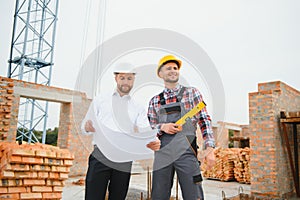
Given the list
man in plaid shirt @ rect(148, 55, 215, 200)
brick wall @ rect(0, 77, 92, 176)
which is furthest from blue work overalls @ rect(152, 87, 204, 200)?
brick wall @ rect(0, 77, 92, 176)

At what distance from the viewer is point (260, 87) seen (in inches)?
225

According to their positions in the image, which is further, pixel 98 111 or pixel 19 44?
pixel 19 44

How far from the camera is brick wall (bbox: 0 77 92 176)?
18.6ft

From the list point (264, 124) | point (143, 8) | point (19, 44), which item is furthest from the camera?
point (19, 44)

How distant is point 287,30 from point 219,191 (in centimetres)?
403

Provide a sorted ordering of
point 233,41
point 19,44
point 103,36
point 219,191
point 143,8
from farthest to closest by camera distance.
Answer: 1. point 19,44
2. point 219,191
3. point 233,41
4. point 143,8
5. point 103,36

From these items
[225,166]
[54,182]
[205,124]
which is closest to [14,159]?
[54,182]

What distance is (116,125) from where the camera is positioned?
7.02ft

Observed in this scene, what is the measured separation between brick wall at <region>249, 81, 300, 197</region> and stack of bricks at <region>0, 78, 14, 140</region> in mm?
5274

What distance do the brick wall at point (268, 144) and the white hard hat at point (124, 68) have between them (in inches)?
169

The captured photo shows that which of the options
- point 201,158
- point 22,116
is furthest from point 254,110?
point 22,116

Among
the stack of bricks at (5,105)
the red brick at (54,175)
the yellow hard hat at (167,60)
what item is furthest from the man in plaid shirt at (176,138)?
the stack of bricks at (5,105)

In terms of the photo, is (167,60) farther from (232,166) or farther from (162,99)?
(232,166)

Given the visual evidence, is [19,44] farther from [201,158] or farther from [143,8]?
[201,158]
